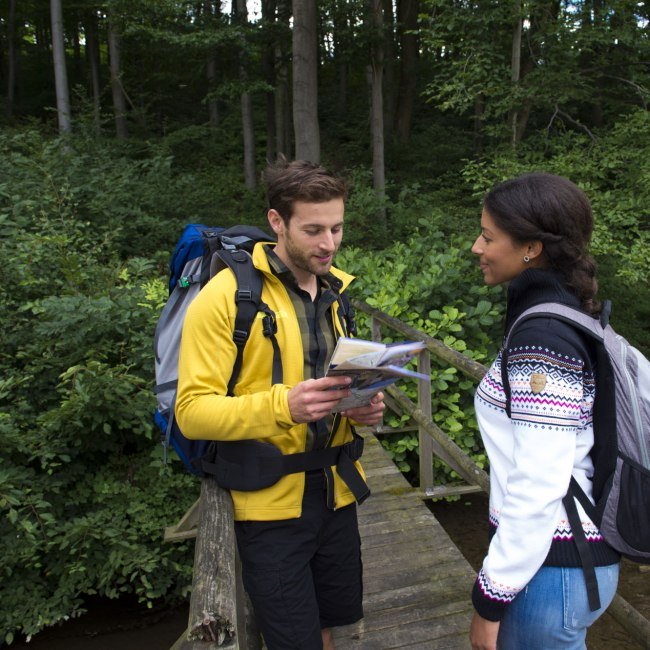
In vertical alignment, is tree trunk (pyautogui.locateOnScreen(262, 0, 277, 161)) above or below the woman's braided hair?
above

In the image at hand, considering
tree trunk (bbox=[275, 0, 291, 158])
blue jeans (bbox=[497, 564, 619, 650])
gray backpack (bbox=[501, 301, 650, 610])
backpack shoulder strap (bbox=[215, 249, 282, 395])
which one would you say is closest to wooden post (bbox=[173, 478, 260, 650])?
backpack shoulder strap (bbox=[215, 249, 282, 395])

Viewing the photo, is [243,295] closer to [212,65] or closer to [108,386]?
[108,386]

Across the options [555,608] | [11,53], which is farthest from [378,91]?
[11,53]

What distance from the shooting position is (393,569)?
3.29 metres

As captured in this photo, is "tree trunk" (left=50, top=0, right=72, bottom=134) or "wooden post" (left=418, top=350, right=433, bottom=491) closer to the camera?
"wooden post" (left=418, top=350, right=433, bottom=491)

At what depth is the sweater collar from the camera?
1.44 metres

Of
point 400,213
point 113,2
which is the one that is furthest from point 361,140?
point 113,2

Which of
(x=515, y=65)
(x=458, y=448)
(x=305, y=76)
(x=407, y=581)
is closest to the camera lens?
(x=407, y=581)

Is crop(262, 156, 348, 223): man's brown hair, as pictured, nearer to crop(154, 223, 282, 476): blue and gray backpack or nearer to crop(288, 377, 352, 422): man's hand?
crop(154, 223, 282, 476): blue and gray backpack

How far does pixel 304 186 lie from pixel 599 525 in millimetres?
1306

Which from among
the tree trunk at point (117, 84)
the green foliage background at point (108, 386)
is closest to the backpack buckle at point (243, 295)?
the green foliage background at point (108, 386)

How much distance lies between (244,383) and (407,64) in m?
18.5

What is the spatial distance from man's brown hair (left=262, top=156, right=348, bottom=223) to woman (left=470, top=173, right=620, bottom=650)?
580mm

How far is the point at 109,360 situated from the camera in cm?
510
